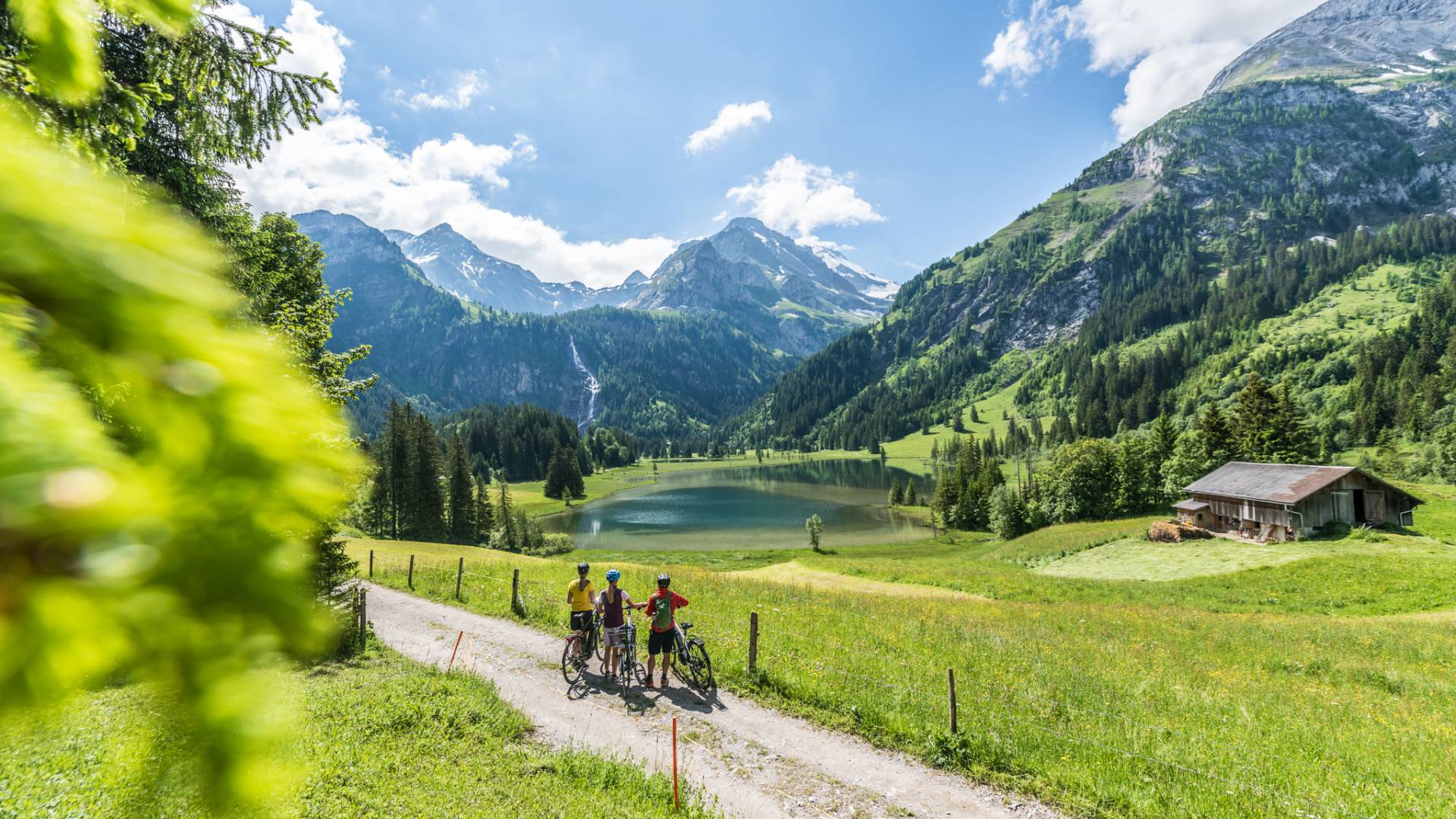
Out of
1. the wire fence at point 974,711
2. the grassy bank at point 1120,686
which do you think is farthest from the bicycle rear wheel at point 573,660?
the grassy bank at point 1120,686

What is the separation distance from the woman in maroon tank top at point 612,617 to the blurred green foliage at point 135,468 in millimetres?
16093

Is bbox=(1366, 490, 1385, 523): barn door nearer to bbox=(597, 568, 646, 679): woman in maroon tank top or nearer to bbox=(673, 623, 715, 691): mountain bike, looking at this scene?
bbox=(673, 623, 715, 691): mountain bike

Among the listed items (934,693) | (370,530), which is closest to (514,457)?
(370,530)

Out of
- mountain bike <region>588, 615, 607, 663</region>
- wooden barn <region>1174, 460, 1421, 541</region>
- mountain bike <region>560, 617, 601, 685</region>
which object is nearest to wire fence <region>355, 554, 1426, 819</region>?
mountain bike <region>588, 615, 607, 663</region>

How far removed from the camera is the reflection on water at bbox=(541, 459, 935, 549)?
93375mm

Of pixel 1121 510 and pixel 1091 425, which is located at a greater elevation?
pixel 1091 425

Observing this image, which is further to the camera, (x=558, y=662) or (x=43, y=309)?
(x=558, y=662)

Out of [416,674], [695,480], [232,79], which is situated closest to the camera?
[232,79]

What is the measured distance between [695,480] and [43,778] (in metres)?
177

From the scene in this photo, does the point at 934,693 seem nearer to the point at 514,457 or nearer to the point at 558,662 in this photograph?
the point at 558,662

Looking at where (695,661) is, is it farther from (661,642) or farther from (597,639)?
(597,639)

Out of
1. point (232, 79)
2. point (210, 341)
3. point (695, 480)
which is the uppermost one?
point (232, 79)

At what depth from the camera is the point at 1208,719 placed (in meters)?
14.6

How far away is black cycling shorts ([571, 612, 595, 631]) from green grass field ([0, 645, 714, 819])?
2.86 m
